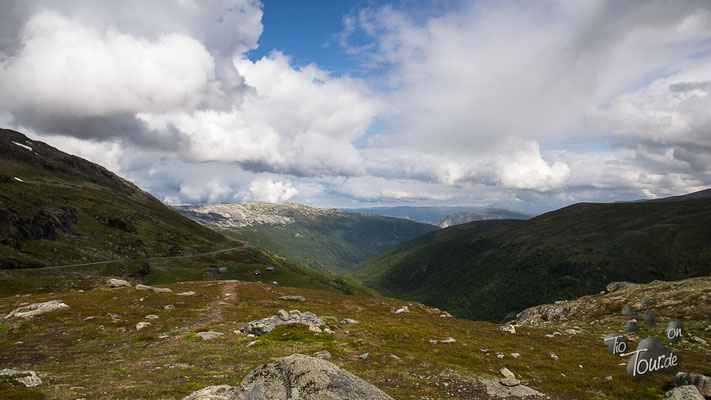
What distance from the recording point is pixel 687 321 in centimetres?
5000

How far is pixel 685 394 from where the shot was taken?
19.8 metres

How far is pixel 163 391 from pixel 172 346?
18016mm

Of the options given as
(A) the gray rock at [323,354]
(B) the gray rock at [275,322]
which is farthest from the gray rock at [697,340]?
(B) the gray rock at [275,322]

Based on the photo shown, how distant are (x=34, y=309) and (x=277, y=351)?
42977 mm

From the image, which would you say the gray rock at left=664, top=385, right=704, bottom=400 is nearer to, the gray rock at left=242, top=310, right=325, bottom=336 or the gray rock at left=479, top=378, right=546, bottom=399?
the gray rock at left=479, top=378, right=546, bottom=399

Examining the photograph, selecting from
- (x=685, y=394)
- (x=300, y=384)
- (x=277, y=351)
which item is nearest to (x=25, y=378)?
(x=277, y=351)

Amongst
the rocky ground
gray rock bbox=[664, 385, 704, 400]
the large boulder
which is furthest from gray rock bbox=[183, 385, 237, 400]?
gray rock bbox=[664, 385, 704, 400]

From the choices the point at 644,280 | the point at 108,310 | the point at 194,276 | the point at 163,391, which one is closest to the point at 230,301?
the point at 108,310

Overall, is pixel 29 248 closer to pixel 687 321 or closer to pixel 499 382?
pixel 499 382

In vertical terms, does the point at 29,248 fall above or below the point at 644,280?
above

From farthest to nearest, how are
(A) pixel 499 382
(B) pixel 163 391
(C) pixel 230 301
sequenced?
(C) pixel 230 301
(A) pixel 499 382
(B) pixel 163 391

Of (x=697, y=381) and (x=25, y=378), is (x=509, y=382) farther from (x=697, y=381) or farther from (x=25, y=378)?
(x=25, y=378)

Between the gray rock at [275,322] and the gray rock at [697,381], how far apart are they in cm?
3896

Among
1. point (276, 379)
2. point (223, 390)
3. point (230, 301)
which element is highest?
point (276, 379)
